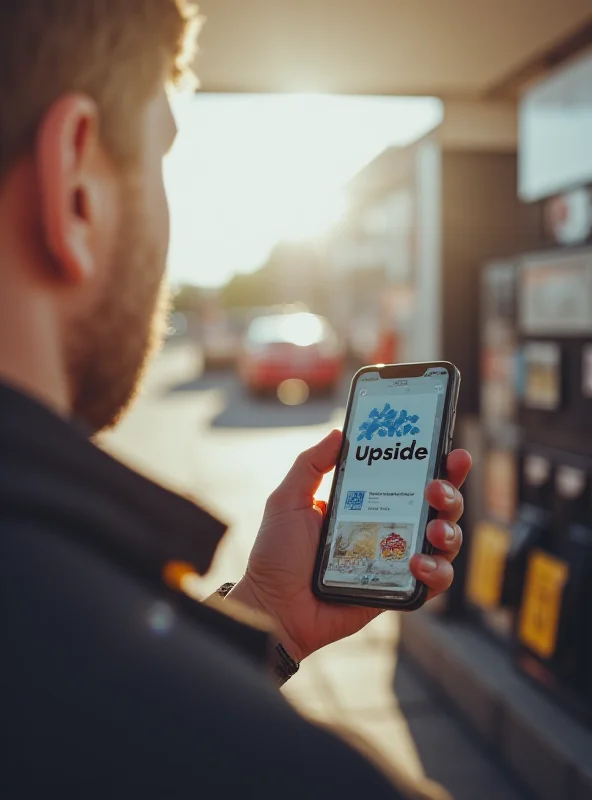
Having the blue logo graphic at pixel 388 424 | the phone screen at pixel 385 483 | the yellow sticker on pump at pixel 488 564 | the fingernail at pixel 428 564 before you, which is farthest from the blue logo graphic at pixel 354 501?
the yellow sticker on pump at pixel 488 564

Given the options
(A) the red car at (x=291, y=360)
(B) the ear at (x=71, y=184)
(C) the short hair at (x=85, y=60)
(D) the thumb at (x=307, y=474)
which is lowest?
(A) the red car at (x=291, y=360)

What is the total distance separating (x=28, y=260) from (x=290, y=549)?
0.93 meters

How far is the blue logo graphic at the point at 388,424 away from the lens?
1.59 m

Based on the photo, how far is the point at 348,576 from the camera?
4.97 feet

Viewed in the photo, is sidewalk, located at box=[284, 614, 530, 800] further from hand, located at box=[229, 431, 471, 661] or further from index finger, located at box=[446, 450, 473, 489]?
index finger, located at box=[446, 450, 473, 489]

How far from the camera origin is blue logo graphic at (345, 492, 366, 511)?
1574mm

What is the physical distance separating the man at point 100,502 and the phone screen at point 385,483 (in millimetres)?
Result: 705

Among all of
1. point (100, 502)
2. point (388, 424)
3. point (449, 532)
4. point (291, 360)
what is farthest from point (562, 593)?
point (291, 360)

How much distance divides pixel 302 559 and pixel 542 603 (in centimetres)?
209

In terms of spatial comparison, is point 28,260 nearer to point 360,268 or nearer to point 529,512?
point 529,512

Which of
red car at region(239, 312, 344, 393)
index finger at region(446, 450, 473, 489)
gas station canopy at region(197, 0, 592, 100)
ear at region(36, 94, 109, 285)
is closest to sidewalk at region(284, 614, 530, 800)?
index finger at region(446, 450, 473, 489)

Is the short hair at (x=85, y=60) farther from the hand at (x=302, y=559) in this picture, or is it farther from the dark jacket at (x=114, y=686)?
the hand at (x=302, y=559)

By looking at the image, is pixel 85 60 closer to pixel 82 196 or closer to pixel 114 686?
pixel 82 196

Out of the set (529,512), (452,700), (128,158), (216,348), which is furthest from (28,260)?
(216,348)
